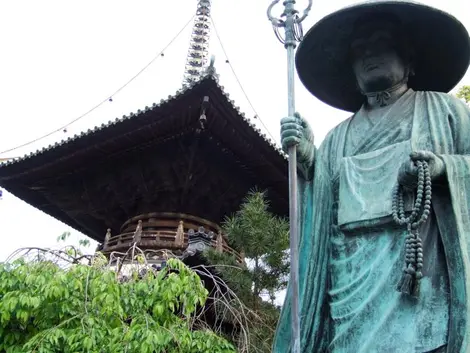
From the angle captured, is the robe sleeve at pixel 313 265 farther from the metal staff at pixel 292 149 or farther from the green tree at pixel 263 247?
the green tree at pixel 263 247

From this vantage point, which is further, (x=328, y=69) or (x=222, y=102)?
(x=222, y=102)

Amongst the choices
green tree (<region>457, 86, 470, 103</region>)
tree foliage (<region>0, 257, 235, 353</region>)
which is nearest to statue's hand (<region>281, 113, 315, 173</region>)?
tree foliage (<region>0, 257, 235, 353</region>)

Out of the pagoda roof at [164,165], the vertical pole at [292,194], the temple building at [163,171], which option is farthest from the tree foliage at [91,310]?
the pagoda roof at [164,165]

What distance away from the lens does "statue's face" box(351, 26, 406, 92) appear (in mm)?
2865

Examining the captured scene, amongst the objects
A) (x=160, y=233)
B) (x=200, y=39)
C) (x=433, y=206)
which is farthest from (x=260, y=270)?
(x=200, y=39)

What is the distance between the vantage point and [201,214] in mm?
11797

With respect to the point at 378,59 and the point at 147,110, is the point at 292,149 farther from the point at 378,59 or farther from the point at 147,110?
the point at 147,110

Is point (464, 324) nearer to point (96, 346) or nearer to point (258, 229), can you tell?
point (96, 346)

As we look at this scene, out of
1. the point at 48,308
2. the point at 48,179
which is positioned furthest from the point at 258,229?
the point at 48,179

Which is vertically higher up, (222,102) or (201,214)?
(222,102)

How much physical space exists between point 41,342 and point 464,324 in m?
3.85

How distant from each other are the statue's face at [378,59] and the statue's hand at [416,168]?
0.61m

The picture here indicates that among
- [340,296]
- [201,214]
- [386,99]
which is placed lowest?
[340,296]

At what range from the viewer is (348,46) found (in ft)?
10.0
